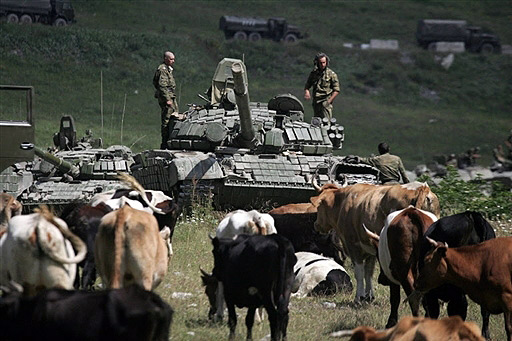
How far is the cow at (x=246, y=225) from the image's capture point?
42.2 feet

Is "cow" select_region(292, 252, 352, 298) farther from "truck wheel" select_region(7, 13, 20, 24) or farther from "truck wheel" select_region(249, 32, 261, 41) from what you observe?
"truck wheel" select_region(249, 32, 261, 41)

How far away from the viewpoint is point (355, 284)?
16.4 meters

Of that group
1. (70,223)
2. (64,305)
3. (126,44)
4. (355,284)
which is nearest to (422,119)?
(126,44)

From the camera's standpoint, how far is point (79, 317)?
855cm

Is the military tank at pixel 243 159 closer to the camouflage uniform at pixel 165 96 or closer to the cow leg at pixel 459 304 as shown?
the camouflage uniform at pixel 165 96

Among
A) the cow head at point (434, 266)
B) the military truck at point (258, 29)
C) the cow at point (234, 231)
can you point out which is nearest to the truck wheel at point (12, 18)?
the military truck at point (258, 29)

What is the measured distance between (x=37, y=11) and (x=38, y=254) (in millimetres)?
41355

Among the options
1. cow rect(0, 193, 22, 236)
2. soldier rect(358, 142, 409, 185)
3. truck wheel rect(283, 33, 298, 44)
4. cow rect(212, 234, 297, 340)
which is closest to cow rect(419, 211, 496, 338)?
cow rect(212, 234, 297, 340)

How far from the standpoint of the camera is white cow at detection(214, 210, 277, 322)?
12.6m

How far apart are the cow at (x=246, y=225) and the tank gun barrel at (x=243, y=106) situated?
5.26m

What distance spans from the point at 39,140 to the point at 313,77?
13185 millimetres

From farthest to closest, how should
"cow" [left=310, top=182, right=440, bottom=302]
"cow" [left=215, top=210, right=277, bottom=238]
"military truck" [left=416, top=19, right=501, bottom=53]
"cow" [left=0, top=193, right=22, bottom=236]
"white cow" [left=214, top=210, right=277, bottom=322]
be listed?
"military truck" [left=416, top=19, right=501, bottom=53] → "cow" [left=310, top=182, right=440, bottom=302] → "cow" [left=0, top=193, right=22, bottom=236] → "cow" [left=215, top=210, right=277, bottom=238] → "white cow" [left=214, top=210, right=277, bottom=322]

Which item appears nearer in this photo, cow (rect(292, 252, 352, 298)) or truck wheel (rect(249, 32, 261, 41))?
cow (rect(292, 252, 352, 298))

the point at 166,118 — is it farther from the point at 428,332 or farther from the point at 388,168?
the point at 428,332
